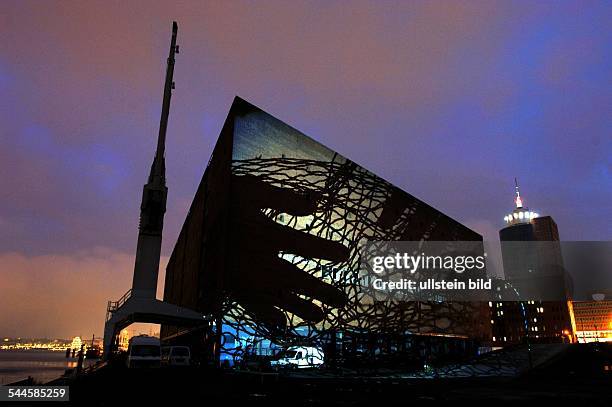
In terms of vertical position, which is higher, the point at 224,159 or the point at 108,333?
the point at 224,159

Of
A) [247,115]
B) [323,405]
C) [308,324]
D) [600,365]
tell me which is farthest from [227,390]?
[600,365]

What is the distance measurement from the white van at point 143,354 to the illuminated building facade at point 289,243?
5143 mm

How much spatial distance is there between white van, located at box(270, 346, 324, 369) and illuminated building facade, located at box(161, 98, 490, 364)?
0.76m

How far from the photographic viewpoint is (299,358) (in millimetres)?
32688

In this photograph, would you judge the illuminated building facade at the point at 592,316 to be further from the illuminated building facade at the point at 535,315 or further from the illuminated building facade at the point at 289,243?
the illuminated building facade at the point at 289,243

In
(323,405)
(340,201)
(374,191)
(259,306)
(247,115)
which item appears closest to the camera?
(323,405)

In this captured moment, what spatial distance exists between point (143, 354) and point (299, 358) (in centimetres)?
1161

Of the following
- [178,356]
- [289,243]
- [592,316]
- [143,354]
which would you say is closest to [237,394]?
[143,354]

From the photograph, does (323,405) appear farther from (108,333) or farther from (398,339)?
(398,339)

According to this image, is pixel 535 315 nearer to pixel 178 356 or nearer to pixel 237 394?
pixel 178 356

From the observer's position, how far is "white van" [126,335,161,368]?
82.9 ft

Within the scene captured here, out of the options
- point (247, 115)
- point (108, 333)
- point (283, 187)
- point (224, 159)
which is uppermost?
point (247, 115)

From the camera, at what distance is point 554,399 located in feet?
50.9

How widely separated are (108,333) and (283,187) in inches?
667
